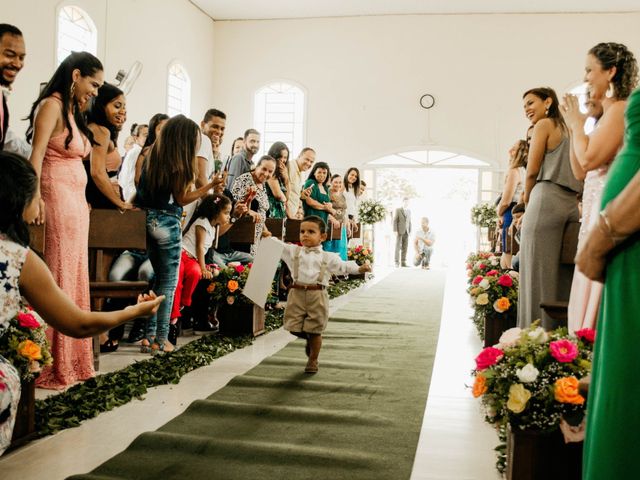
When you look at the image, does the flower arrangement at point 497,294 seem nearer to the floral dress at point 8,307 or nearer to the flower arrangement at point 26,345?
the flower arrangement at point 26,345

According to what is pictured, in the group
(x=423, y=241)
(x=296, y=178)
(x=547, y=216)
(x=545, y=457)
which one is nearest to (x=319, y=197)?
(x=296, y=178)

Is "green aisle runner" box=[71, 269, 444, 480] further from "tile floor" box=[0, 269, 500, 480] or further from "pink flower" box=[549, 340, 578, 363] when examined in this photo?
→ "pink flower" box=[549, 340, 578, 363]

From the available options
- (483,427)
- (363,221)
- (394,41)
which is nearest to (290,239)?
(483,427)

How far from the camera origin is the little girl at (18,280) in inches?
75.3

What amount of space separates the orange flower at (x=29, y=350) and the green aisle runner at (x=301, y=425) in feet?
1.75

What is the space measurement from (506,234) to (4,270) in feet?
19.7

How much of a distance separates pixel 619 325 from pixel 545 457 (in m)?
1.03

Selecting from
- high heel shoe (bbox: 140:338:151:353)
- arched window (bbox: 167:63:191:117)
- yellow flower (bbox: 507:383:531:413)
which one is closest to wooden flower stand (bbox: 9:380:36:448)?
high heel shoe (bbox: 140:338:151:353)

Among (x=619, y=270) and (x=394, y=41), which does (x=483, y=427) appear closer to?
(x=619, y=270)

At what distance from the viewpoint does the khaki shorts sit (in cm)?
429

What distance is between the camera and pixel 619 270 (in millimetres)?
1499

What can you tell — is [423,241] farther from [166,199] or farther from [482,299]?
[166,199]

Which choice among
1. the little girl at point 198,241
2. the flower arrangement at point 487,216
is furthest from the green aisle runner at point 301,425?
the flower arrangement at point 487,216

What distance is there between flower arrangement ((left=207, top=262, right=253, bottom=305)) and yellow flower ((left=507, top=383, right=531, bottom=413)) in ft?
11.1
